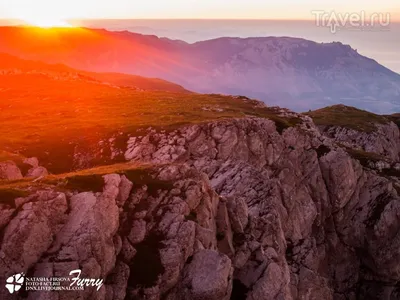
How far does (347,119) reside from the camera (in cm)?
14275

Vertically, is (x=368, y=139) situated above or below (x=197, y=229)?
below

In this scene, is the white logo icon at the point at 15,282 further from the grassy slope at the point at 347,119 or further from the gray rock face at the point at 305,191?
the grassy slope at the point at 347,119

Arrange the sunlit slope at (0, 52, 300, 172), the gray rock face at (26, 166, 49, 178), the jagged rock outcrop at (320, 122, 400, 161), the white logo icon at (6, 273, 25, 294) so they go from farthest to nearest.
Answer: the jagged rock outcrop at (320, 122, 400, 161), the sunlit slope at (0, 52, 300, 172), the gray rock face at (26, 166, 49, 178), the white logo icon at (6, 273, 25, 294)

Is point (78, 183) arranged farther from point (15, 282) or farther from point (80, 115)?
point (80, 115)

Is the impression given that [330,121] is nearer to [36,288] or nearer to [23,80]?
[23,80]

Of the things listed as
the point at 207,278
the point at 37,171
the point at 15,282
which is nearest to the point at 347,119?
the point at 37,171

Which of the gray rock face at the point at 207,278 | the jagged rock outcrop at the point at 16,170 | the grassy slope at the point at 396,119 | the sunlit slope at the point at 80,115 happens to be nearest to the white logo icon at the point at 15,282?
the gray rock face at the point at 207,278

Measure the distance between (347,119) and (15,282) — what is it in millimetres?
132034

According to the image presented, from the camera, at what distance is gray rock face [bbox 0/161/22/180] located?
4478 cm

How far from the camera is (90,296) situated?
94.4 ft

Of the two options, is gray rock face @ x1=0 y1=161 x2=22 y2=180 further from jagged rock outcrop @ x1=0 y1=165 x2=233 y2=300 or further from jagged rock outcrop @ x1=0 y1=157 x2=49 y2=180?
jagged rock outcrop @ x1=0 y1=165 x2=233 y2=300

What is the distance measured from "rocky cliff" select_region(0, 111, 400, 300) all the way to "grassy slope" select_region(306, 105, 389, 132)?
2444 inches

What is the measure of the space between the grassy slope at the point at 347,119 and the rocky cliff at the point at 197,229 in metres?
62.1

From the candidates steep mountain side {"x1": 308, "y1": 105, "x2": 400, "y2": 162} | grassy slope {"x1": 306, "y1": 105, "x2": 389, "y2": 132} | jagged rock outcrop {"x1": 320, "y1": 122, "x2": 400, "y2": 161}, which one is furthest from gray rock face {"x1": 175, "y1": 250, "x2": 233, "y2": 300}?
grassy slope {"x1": 306, "y1": 105, "x2": 389, "y2": 132}
